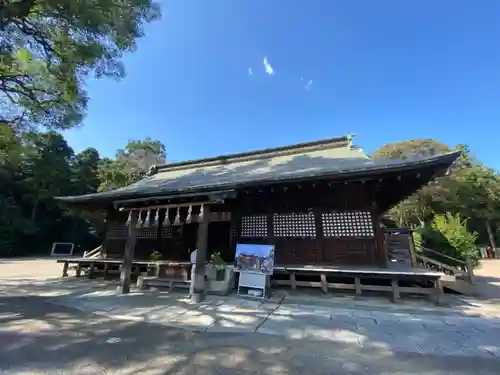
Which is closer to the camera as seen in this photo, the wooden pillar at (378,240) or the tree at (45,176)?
the wooden pillar at (378,240)

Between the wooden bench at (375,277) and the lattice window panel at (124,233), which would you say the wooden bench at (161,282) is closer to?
the lattice window panel at (124,233)

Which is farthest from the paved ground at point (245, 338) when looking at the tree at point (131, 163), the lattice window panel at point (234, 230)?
the tree at point (131, 163)

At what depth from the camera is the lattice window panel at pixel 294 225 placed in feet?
23.5

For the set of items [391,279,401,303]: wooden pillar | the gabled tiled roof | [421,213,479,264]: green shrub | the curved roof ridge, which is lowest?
[391,279,401,303]: wooden pillar

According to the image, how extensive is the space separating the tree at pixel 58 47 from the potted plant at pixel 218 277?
6153 millimetres

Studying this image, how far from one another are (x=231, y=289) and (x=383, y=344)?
13.6 feet

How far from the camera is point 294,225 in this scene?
7348 millimetres

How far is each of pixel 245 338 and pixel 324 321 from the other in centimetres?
153

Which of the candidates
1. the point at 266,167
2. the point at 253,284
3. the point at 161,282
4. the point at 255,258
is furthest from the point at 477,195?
the point at 161,282

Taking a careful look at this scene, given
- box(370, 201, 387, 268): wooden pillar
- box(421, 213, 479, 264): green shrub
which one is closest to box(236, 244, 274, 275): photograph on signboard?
box(370, 201, 387, 268): wooden pillar

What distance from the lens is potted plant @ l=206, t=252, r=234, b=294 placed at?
258 inches

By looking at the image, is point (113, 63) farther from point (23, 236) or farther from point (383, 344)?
→ point (23, 236)

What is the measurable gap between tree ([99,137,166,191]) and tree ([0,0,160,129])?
1453 cm

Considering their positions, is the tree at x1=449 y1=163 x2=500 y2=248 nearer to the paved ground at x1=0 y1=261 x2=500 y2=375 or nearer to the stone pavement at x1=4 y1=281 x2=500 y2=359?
the paved ground at x1=0 y1=261 x2=500 y2=375
